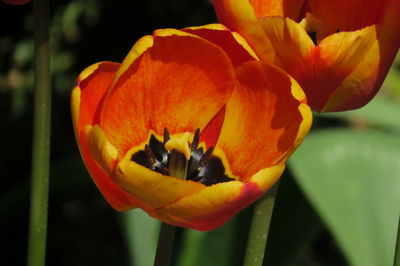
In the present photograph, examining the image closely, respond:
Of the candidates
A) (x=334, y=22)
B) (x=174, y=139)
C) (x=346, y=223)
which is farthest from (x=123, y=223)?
(x=334, y=22)

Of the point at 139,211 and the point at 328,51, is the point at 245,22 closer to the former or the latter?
the point at 328,51

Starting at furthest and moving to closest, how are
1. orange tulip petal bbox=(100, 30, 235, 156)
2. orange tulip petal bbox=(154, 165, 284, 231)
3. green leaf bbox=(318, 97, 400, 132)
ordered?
green leaf bbox=(318, 97, 400, 132), orange tulip petal bbox=(100, 30, 235, 156), orange tulip petal bbox=(154, 165, 284, 231)

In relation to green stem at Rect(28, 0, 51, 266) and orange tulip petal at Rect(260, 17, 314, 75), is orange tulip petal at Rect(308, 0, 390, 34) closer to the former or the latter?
orange tulip petal at Rect(260, 17, 314, 75)

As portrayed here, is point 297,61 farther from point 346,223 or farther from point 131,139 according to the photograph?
point 346,223

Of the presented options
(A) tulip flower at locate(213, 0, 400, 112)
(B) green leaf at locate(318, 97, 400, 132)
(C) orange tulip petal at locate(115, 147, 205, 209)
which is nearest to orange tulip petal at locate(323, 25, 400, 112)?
(A) tulip flower at locate(213, 0, 400, 112)

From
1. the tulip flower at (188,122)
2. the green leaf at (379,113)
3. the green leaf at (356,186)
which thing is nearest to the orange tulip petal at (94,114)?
the tulip flower at (188,122)

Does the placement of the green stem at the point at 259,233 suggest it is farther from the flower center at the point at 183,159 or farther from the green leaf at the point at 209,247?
the green leaf at the point at 209,247

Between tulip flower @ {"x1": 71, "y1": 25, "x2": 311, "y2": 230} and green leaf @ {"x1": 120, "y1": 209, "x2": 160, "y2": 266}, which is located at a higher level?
tulip flower @ {"x1": 71, "y1": 25, "x2": 311, "y2": 230}

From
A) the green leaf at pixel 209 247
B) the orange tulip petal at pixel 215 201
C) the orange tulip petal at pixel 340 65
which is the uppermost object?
the orange tulip petal at pixel 340 65
